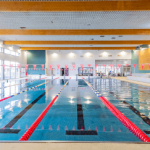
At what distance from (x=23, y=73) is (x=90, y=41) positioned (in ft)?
37.2

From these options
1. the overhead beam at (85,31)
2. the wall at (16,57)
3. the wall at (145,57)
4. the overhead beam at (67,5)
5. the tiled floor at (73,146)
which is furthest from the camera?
the wall at (145,57)

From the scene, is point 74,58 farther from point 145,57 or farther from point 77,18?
point 77,18

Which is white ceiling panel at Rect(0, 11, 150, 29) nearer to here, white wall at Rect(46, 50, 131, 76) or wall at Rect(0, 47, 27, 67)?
wall at Rect(0, 47, 27, 67)

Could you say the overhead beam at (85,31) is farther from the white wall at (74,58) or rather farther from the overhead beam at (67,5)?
the white wall at (74,58)

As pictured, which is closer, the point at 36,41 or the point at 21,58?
the point at 36,41

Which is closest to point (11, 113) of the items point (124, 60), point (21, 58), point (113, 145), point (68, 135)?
point (68, 135)

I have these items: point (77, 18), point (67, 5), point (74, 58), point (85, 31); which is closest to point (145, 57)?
point (74, 58)

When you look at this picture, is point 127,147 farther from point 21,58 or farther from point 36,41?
point 21,58

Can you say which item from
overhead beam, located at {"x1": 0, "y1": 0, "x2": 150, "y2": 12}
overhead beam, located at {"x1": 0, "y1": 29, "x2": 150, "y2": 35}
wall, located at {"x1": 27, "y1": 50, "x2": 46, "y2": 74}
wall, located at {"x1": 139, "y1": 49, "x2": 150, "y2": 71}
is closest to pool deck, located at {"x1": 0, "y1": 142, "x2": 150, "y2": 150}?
overhead beam, located at {"x1": 0, "y1": 0, "x2": 150, "y2": 12}

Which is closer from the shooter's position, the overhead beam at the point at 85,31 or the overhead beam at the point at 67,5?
the overhead beam at the point at 67,5

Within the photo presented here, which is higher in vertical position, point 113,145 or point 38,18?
point 38,18

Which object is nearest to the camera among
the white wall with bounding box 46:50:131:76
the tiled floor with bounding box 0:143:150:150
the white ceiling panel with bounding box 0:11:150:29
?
the tiled floor with bounding box 0:143:150:150

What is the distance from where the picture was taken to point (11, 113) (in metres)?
3.63

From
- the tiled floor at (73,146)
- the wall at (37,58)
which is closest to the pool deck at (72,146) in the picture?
the tiled floor at (73,146)
